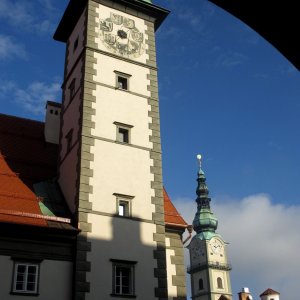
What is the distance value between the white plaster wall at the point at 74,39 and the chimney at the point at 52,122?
200 centimetres

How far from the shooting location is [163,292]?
16.6 m

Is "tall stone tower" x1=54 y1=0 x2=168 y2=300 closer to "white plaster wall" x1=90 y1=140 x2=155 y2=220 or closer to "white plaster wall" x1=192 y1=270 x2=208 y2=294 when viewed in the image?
"white plaster wall" x1=90 y1=140 x2=155 y2=220

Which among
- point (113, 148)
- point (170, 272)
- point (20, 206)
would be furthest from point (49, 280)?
point (113, 148)

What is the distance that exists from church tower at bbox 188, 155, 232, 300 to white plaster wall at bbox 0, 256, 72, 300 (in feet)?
242

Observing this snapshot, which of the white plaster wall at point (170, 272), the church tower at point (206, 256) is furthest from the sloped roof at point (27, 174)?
the church tower at point (206, 256)

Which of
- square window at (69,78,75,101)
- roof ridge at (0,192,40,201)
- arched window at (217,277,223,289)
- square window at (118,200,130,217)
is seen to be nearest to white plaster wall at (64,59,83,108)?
square window at (69,78,75,101)

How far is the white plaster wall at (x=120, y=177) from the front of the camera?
17516 mm

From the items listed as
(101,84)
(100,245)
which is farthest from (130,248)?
(101,84)

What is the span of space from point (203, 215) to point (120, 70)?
3016 inches

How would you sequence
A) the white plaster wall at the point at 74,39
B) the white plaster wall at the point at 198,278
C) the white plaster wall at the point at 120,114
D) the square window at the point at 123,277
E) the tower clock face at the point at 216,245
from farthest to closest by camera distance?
the tower clock face at the point at 216,245, the white plaster wall at the point at 198,278, the white plaster wall at the point at 74,39, the white plaster wall at the point at 120,114, the square window at the point at 123,277

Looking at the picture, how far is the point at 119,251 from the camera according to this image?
16656 millimetres

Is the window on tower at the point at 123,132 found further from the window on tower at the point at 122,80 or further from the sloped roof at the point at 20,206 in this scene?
the sloped roof at the point at 20,206

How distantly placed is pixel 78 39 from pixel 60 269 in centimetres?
1163

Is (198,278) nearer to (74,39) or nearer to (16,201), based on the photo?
(74,39)
